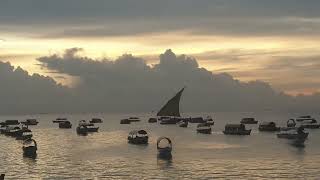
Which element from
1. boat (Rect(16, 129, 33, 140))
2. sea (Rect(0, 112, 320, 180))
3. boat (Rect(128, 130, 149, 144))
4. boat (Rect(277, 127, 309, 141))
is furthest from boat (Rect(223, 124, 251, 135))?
boat (Rect(16, 129, 33, 140))

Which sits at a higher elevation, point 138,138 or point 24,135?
point 24,135

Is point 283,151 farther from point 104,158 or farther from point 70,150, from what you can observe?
point 70,150

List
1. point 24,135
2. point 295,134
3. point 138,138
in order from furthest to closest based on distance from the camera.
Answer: point 24,135, point 295,134, point 138,138

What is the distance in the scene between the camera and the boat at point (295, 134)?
124000 millimetres

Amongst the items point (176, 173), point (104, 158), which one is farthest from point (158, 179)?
point (104, 158)

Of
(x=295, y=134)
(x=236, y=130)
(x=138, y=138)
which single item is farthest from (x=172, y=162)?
(x=236, y=130)

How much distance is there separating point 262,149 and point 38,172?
168 feet

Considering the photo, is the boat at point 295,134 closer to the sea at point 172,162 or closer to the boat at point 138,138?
the sea at point 172,162

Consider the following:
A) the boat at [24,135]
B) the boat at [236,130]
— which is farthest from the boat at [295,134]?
the boat at [24,135]

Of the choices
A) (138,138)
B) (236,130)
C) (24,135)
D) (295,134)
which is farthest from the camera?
(236,130)

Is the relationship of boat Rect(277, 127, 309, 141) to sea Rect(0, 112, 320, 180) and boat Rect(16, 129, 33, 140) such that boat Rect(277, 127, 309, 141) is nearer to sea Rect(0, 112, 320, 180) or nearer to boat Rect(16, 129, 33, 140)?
sea Rect(0, 112, 320, 180)

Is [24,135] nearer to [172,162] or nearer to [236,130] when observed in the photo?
[236,130]

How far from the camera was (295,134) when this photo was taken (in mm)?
127375

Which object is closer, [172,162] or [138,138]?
[172,162]
